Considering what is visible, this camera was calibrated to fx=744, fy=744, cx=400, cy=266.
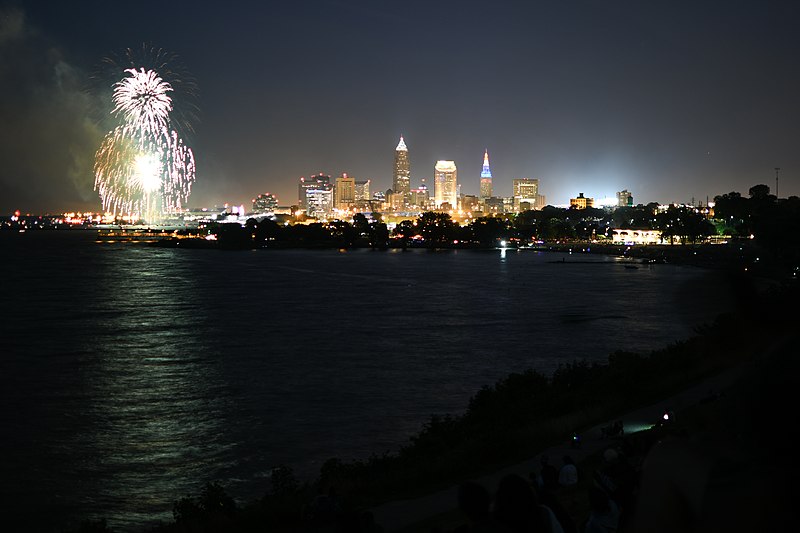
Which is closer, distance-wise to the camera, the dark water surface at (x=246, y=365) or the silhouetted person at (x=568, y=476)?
the silhouetted person at (x=568, y=476)

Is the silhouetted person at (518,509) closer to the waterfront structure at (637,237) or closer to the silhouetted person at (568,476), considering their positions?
the silhouetted person at (568,476)

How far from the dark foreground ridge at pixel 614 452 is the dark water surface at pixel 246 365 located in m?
0.99

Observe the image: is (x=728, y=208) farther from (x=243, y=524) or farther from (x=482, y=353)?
(x=243, y=524)

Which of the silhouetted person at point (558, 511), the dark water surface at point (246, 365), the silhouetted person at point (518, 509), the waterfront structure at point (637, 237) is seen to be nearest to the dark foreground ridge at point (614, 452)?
the silhouetted person at point (558, 511)

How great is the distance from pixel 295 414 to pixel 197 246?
11859cm

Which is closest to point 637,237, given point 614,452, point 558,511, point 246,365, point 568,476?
point 246,365

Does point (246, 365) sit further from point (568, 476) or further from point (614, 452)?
point (614, 452)

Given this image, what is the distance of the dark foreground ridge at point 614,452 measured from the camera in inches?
54.9

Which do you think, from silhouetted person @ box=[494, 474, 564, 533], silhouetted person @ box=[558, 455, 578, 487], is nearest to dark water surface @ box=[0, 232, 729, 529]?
silhouetted person @ box=[494, 474, 564, 533]

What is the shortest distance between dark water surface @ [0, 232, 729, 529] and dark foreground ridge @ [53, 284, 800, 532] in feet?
3.25

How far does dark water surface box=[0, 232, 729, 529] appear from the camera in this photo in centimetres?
1407

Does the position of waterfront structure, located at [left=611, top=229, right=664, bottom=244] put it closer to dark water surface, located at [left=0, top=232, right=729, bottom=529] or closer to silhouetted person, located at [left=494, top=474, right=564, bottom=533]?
dark water surface, located at [left=0, top=232, right=729, bottom=529]

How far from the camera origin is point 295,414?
18.2 meters

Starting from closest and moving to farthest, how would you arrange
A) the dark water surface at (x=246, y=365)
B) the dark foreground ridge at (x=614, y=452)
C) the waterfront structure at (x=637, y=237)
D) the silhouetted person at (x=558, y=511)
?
the dark foreground ridge at (x=614, y=452) → the silhouetted person at (x=558, y=511) → the dark water surface at (x=246, y=365) → the waterfront structure at (x=637, y=237)
